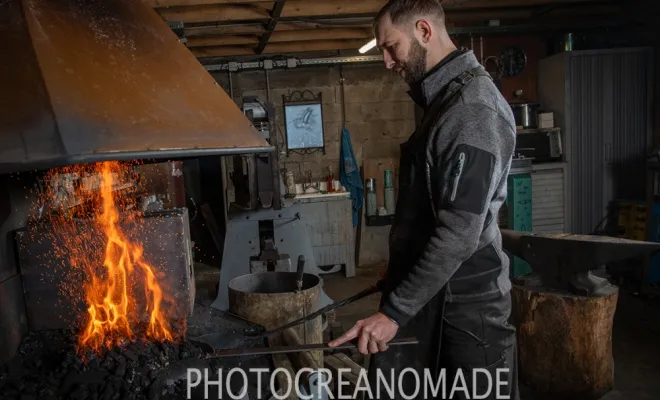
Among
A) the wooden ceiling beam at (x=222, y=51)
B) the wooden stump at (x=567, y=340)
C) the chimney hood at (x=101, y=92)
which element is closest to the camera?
the chimney hood at (x=101, y=92)

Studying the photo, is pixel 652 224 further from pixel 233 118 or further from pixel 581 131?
pixel 233 118

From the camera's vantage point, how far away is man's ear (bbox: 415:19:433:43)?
1.79 m

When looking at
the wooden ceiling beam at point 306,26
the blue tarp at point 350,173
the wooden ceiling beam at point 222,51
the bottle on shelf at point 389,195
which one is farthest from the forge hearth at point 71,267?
the bottle on shelf at point 389,195

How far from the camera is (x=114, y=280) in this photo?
253 cm

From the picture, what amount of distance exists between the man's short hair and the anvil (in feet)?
6.32

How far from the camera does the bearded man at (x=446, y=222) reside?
1593mm

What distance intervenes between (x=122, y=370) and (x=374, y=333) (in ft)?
3.50

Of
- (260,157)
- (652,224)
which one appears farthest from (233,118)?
(652,224)

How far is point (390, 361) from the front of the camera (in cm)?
194

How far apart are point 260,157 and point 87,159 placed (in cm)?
229

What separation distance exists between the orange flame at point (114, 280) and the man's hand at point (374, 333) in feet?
3.59

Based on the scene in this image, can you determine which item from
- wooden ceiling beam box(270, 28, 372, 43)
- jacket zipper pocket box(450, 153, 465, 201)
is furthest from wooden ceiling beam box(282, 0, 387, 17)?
jacket zipper pocket box(450, 153, 465, 201)

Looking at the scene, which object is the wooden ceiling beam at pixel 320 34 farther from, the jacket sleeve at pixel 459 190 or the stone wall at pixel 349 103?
the jacket sleeve at pixel 459 190

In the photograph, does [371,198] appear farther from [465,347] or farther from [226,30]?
[465,347]
